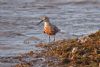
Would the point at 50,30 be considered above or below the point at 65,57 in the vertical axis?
above

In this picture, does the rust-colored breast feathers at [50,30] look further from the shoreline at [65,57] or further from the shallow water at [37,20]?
the shoreline at [65,57]

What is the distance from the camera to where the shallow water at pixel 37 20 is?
12.7 m

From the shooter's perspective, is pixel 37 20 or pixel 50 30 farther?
pixel 37 20

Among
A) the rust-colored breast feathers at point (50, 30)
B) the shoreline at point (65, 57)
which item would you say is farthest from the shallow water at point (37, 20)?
the shoreline at point (65, 57)

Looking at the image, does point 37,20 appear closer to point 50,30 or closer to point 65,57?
point 50,30

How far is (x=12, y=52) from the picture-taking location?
11.0m

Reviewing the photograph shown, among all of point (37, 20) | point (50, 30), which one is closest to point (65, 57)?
point (50, 30)

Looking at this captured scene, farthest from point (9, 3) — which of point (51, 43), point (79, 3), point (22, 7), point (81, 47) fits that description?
point (81, 47)

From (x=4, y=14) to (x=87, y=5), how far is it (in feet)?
16.0

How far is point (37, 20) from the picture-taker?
55.4ft

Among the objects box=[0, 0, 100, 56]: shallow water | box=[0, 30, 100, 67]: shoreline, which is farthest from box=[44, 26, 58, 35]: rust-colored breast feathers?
box=[0, 30, 100, 67]: shoreline

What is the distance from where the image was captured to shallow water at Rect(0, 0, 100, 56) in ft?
41.5

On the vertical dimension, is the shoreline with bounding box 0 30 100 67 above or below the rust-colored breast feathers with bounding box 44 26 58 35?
below

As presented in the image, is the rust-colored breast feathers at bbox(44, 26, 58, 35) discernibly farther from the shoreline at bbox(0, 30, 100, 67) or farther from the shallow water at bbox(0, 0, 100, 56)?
the shoreline at bbox(0, 30, 100, 67)
